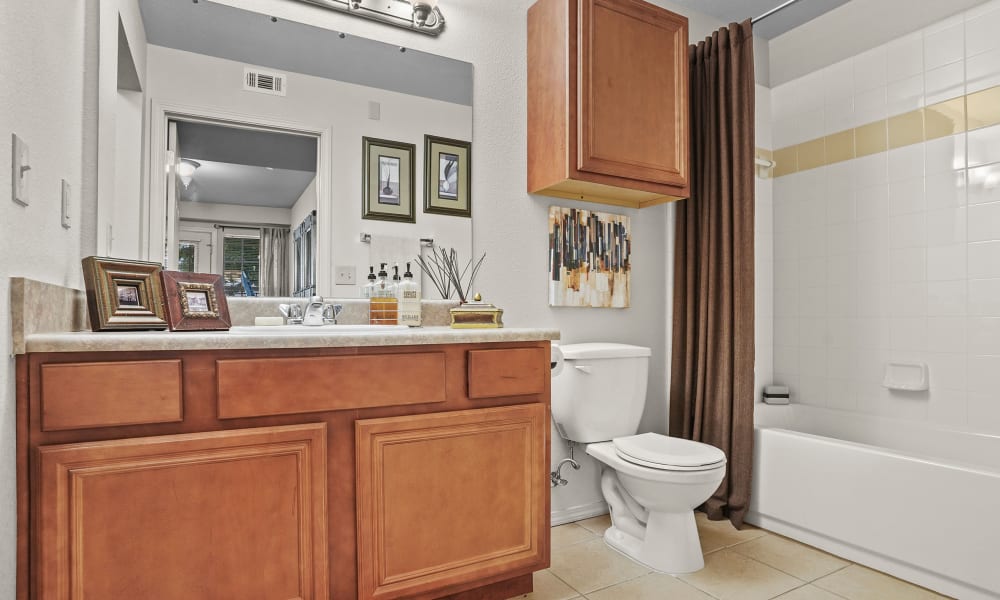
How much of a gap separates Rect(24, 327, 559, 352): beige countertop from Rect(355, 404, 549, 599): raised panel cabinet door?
0.70ft

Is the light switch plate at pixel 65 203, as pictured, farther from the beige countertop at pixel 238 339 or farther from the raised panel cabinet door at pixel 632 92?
the raised panel cabinet door at pixel 632 92

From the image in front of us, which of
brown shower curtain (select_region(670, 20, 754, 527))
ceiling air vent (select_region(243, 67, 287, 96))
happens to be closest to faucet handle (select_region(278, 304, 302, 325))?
ceiling air vent (select_region(243, 67, 287, 96))

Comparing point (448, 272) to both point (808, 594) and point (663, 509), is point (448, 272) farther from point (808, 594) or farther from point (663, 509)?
point (808, 594)

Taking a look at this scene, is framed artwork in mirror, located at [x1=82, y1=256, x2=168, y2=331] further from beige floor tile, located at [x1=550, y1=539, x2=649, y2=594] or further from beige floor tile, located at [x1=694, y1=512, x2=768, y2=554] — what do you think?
beige floor tile, located at [x1=694, y1=512, x2=768, y2=554]

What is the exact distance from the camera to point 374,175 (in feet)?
6.70

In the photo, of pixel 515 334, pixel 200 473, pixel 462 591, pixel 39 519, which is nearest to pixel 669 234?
pixel 515 334

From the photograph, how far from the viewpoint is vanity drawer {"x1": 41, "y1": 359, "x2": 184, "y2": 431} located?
1.11m

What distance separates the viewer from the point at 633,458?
1.99 meters

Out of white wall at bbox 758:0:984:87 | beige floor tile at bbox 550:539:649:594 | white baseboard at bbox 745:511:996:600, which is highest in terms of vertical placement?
white wall at bbox 758:0:984:87

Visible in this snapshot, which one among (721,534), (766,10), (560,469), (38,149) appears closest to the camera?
(38,149)

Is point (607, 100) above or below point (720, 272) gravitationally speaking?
above

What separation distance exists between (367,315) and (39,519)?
1.08 meters

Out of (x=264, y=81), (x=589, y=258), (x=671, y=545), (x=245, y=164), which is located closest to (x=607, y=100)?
(x=589, y=258)

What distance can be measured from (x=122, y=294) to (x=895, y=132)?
313 cm
